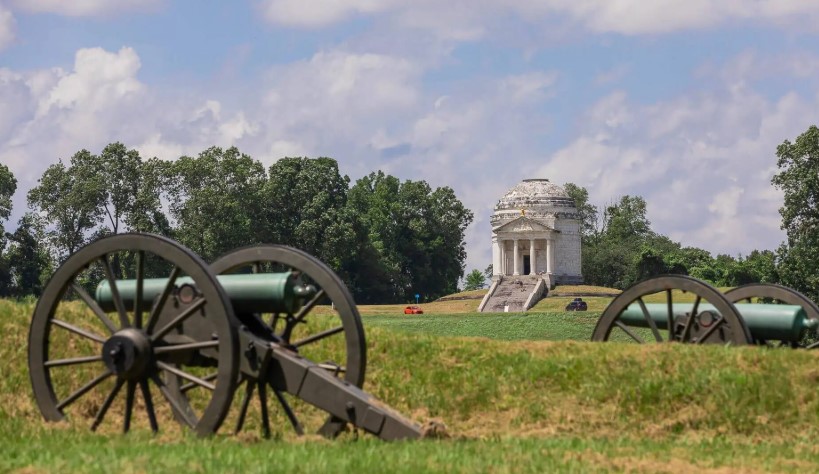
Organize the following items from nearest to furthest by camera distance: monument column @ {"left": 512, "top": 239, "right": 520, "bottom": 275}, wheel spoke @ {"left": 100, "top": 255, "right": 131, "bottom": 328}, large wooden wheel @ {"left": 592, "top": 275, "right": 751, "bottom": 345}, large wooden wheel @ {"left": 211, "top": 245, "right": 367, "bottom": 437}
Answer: wheel spoke @ {"left": 100, "top": 255, "right": 131, "bottom": 328} < large wooden wheel @ {"left": 211, "top": 245, "right": 367, "bottom": 437} < large wooden wheel @ {"left": 592, "top": 275, "right": 751, "bottom": 345} < monument column @ {"left": 512, "top": 239, "right": 520, "bottom": 275}

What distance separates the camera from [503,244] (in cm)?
13138

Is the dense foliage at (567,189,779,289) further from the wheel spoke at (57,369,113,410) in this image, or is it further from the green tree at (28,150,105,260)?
the wheel spoke at (57,369,113,410)

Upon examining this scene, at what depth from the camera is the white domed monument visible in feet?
424

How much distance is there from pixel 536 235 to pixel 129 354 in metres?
116

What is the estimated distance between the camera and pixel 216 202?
9312 centimetres

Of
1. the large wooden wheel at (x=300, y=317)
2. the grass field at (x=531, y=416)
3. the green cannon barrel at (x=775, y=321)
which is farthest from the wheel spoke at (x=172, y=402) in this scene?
the green cannon barrel at (x=775, y=321)

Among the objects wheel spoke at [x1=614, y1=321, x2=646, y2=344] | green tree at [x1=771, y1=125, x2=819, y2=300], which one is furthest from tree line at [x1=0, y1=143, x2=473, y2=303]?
wheel spoke at [x1=614, y1=321, x2=646, y2=344]

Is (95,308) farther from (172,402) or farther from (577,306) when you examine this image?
(577,306)

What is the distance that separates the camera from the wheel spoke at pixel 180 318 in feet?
48.9

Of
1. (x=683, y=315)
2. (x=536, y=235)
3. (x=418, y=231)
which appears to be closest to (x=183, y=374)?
(x=683, y=315)

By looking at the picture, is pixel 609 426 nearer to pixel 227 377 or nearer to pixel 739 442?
pixel 739 442

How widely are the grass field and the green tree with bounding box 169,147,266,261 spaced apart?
72.3m

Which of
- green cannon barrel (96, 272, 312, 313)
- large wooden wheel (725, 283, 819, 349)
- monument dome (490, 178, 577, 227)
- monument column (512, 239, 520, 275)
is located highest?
monument dome (490, 178, 577, 227)

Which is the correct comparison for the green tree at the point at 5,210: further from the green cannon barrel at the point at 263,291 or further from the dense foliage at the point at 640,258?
the green cannon barrel at the point at 263,291
